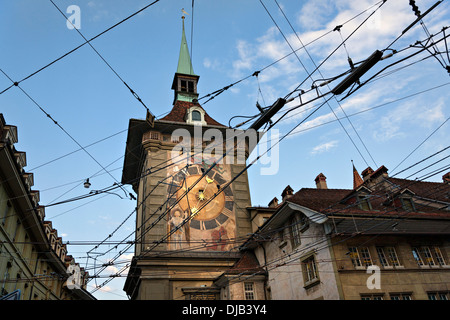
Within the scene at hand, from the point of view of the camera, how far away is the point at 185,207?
2705 centimetres

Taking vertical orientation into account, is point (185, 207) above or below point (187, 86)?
below

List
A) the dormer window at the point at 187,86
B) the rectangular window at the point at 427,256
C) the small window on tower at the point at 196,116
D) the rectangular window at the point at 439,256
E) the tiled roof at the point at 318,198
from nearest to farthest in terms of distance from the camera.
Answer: the rectangular window at the point at 427,256
the rectangular window at the point at 439,256
the tiled roof at the point at 318,198
the small window on tower at the point at 196,116
the dormer window at the point at 187,86

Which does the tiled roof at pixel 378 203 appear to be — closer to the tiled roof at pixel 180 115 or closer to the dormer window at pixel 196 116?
the dormer window at pixel 196 116

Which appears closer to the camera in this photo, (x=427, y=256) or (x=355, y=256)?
(x=355, y=256)

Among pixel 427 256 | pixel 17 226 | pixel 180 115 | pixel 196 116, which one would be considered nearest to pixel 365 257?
pixel 427 256

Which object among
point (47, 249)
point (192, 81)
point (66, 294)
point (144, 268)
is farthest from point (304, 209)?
point (66, 294)

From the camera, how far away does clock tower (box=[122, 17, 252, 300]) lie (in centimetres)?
2428

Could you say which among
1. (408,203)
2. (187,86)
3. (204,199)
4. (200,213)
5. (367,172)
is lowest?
(408,203)

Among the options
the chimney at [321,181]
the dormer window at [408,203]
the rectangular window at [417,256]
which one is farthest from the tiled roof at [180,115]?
the rectangular window at [417,256]

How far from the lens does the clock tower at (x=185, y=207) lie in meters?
24.3

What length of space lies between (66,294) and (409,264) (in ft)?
117

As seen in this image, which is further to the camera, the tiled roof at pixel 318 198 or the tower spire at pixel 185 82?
the tower spire at pixel 185 82

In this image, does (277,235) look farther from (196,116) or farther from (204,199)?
(196,116)

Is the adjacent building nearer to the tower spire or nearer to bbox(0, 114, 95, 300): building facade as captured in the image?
the tower spire
